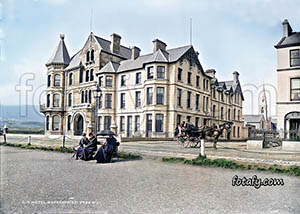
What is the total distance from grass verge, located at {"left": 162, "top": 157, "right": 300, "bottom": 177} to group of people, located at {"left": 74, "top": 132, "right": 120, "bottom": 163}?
7.09 ft

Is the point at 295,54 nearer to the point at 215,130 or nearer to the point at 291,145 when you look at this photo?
the point at 291,145

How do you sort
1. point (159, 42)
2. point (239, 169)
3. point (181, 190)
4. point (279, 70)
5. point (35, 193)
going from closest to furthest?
point (35, 193), point (181, 190), point (239, 169), point (279, 70), point (159, 42)

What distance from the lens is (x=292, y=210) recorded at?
169 inches

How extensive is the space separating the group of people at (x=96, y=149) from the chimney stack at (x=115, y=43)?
25234mm

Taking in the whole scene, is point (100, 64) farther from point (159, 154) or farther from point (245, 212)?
point (245, 212)

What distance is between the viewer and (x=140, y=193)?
542 centimetres

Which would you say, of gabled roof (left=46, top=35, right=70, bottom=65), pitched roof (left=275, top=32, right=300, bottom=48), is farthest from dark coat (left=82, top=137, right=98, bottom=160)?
gabled roof (left=46, top=35, right=70, bottom=65)

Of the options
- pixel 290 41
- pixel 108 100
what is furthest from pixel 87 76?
pixel 290 41

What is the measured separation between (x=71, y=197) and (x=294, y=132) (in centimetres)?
1046

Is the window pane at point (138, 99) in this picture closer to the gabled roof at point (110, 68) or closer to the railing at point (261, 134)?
the gabled roof at point (110, 68)

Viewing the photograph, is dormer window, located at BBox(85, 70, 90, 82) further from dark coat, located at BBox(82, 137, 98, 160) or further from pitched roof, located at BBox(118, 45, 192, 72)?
dark coat, located at BBox(82, 137, 98, 160)

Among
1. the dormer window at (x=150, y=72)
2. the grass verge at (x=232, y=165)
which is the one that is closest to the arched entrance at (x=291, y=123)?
the grass verge at (x=232, y=165)

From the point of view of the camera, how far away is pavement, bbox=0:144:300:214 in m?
4.41

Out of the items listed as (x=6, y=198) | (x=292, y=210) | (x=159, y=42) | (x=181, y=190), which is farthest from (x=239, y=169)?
(x=159, y=42)
